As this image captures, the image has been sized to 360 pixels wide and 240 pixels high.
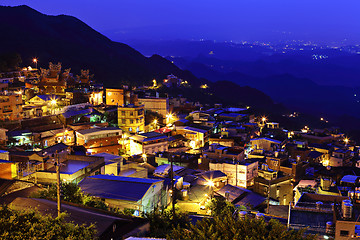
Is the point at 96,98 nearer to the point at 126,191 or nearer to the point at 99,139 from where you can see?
the point at 99,139

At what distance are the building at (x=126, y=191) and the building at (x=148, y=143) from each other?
11.0 meters

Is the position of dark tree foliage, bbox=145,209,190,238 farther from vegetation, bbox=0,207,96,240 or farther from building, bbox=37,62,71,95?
building, bbox=37,62,71,95

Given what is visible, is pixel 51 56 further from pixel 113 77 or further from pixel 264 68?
pixel 264 68

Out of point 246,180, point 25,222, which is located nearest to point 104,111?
point 246,180

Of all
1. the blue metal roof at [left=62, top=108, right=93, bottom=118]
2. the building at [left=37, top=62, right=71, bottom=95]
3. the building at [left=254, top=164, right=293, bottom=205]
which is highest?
the building at [left=37, top=62, right=71, bottom=95]

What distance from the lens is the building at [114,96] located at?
113ft

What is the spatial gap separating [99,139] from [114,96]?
12.3 metres

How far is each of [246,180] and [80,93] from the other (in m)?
18.7

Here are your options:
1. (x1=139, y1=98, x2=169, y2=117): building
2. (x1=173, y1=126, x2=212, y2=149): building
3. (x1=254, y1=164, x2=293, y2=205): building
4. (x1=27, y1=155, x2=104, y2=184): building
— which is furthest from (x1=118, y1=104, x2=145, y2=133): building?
(x1=254, y1=164, x2=293, y2=205): building

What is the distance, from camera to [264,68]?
571 feet

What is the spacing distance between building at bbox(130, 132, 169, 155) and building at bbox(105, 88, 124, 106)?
Answer: 10119 mm

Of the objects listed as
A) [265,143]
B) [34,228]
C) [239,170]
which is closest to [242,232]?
[34,228]

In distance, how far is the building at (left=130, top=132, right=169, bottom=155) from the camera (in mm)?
24353

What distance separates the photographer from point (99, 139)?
75.7ft
